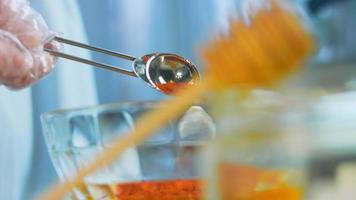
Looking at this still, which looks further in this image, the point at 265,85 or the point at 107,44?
the point at 107,44

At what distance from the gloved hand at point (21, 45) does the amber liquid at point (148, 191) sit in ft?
0.32

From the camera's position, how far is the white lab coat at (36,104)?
819 mm

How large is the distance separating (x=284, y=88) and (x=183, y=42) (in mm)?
738

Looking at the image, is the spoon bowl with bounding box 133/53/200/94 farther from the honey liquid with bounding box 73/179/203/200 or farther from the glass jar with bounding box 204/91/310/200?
the glass jar with bounding box 204/91/310/200

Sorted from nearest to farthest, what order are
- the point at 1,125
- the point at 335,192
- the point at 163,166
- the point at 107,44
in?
1. the point at 335,192
2. the point at 163,166
3. the point at 1,125
4. the point at 107,44

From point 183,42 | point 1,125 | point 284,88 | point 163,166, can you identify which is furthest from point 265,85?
point 183,42

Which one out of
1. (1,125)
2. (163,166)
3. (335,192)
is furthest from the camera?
(1,125)

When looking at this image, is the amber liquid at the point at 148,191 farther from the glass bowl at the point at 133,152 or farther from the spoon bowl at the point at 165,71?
the spoon bowl at the point at 165,71

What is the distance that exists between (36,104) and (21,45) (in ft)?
1.30

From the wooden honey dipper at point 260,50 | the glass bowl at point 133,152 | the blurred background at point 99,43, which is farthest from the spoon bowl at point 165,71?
Answer: the wooden honey dipper at point 260,50

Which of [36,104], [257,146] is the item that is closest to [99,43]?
[36,104]

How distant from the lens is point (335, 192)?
0.22 m

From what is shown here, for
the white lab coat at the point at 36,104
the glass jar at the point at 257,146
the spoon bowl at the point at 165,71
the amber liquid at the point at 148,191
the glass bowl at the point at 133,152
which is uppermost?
the white lab coat at the point at 36,104

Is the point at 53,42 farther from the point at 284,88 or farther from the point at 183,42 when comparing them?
the point at 183,42
